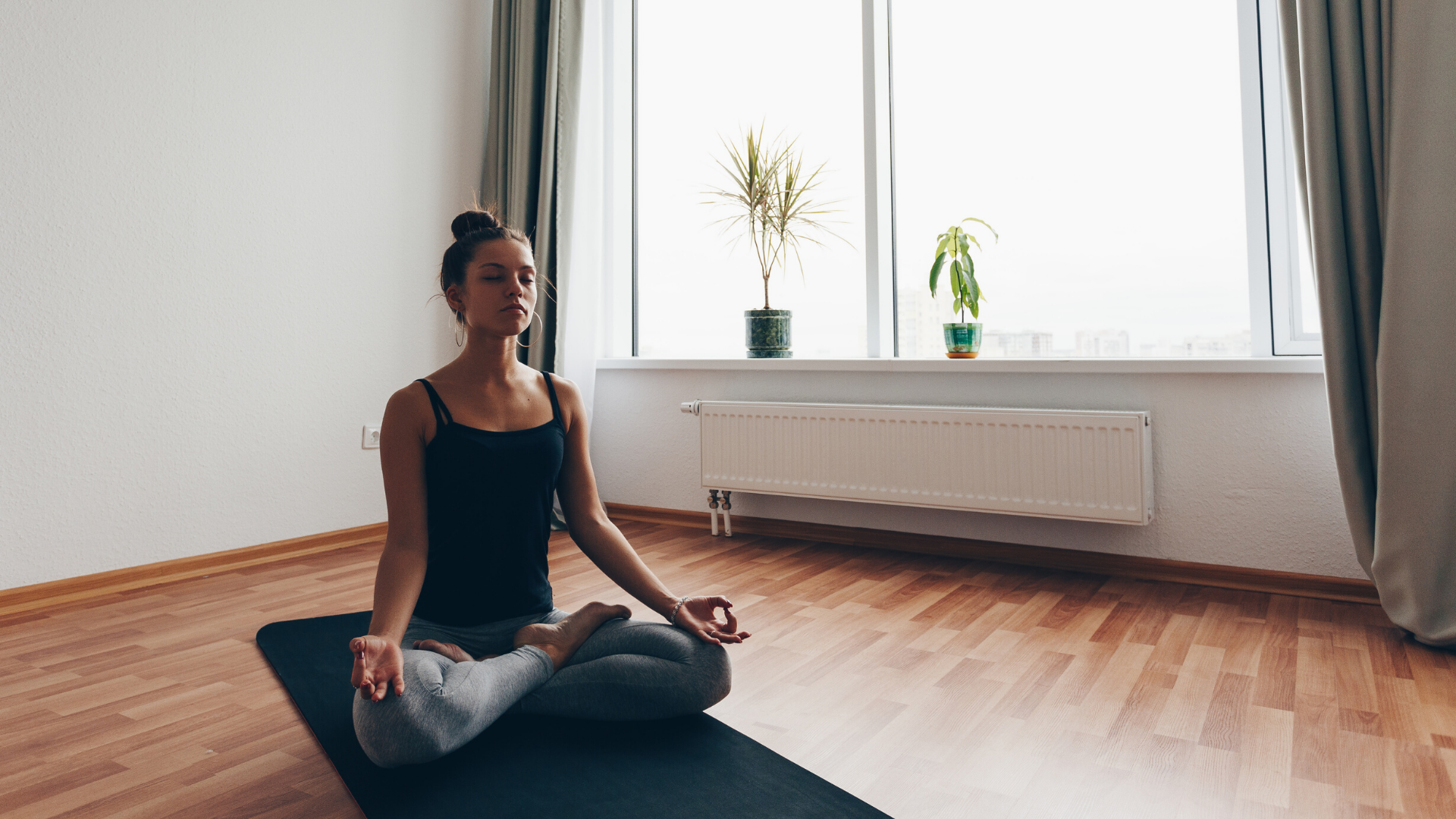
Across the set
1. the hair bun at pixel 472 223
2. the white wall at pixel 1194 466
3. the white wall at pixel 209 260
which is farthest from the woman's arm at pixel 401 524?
the white wall at pixel 1194 466

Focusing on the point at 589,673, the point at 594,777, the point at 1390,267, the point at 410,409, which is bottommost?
the point at 594,777

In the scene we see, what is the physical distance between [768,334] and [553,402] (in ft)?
5.71

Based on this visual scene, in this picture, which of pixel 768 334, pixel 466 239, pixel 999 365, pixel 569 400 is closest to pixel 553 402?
pixel 569 400

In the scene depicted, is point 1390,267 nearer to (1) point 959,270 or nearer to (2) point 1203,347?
(2) point 1203,347

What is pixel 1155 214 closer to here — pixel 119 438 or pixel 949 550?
pixel 949 550

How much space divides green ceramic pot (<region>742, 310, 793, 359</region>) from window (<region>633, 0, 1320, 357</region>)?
118mm

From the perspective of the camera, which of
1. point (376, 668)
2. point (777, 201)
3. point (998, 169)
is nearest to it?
point (376, 668)

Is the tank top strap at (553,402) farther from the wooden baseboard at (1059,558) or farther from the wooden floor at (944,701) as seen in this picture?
the wooden baseboard at (1059,558)

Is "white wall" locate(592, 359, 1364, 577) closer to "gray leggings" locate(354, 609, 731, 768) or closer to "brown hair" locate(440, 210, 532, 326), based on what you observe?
"gray leggings" locate(354, 609, 731, 768)

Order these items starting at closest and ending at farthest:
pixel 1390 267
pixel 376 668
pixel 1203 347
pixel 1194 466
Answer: pixel 376 668
pixel 1390 267
pixel 1194 466
pixel 1203 347

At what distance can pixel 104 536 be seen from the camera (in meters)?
2.47

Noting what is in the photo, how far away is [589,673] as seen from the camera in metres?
1.42

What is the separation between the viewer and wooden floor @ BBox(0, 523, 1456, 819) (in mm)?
1255

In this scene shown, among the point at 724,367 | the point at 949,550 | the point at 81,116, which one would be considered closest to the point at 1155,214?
the point at 949,550
